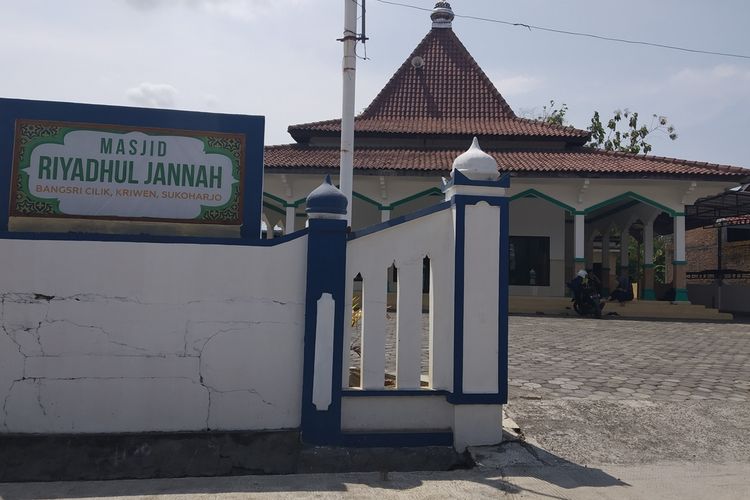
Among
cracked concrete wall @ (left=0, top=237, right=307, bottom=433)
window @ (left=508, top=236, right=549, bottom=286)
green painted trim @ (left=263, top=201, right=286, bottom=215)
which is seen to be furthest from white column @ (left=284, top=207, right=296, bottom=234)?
cracked concrete wall @ (left=0, top=237, right=307, bottom=433)

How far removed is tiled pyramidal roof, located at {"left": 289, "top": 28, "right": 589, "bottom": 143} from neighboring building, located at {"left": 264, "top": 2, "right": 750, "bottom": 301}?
0.12 ft

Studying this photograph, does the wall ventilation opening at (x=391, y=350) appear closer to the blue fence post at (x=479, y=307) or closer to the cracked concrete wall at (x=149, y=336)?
the blue fence post at (x=479, y=307)

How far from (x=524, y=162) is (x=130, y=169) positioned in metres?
13.2

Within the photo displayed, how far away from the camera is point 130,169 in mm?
4148

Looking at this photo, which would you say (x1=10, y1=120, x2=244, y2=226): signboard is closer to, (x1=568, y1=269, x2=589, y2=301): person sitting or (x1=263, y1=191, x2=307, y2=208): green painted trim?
(x1=568, y1=269, x2=589, y2=301): person sitting

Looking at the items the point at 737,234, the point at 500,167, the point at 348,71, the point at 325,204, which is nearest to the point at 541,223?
the point at 500,167

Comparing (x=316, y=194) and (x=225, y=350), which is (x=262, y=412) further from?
(x=316, y=194)

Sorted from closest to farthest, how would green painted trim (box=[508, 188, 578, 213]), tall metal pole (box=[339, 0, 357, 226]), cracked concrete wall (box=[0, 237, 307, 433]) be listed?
cracked concrete wall (box=[0, 237, 307, 433])
tall metal pole (box=[339, 0, 357, 226])
green painted trim (box=[508, 188, 578, 213])

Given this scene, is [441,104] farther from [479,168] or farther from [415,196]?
[479,168]

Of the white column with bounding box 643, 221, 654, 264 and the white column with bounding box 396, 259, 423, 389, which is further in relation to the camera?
the white column with bounding box 643, 221, 654, 264

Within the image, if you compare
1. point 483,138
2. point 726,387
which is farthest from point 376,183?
point 726,387

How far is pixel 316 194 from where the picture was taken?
13.1 ft

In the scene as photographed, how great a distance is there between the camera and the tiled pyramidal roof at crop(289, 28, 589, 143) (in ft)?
57.7

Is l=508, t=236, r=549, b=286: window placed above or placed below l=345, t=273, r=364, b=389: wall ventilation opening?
above
